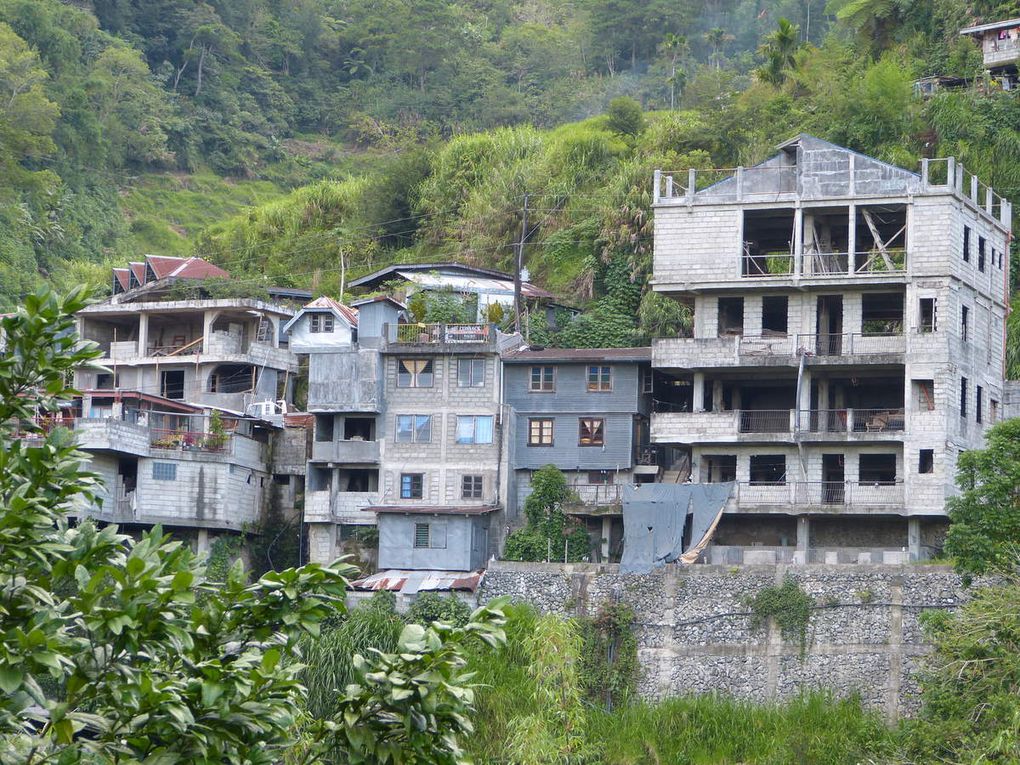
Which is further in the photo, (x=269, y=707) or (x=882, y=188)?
(x=882, y=188)

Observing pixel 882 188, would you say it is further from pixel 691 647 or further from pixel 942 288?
pixel 691 647

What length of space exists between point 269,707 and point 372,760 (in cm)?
97

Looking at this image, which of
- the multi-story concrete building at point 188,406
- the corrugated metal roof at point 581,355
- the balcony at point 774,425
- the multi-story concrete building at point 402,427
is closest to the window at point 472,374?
the multi-story concrete building at point 402,427

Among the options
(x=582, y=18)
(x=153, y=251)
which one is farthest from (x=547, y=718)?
(x=582, y=18)

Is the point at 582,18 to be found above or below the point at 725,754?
above

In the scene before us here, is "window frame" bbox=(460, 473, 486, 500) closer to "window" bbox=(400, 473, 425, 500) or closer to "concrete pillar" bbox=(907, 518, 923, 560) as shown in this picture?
"window" bbox=(400, 473, 425, 500)

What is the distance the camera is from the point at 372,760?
45.7 ft

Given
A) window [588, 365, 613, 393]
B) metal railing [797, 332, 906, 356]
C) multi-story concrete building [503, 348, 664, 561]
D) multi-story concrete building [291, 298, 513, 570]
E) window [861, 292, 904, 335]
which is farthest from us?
window [588, 365, 613, 393]

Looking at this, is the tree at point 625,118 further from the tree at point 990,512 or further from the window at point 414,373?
the tree at point 990,512

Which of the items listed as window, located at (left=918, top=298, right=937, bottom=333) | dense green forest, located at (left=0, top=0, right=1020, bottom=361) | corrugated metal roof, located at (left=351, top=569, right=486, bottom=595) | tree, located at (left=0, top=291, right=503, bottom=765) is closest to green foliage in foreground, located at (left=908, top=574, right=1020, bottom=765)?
window, located at (left=918, top=298, right=937, bottom=333)

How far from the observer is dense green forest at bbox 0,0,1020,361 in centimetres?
6444

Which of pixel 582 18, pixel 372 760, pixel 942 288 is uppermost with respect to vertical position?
pixel 582 18

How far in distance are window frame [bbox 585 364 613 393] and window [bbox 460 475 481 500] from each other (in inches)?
163

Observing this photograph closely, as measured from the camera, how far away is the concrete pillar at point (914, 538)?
160ft
